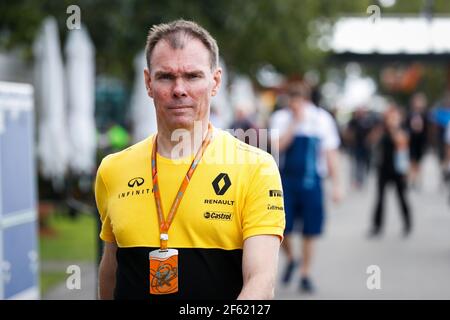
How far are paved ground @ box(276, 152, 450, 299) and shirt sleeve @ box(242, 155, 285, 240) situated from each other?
223 inches

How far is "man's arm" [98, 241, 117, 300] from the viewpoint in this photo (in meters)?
3.52

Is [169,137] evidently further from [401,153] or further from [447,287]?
[401,153]

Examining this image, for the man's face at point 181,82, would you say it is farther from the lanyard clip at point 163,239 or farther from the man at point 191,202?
the lanyard clip at point 163,239

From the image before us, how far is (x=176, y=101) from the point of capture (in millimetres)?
3160

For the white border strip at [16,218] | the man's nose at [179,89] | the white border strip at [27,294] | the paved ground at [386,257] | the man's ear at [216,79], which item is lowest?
the paved ground at [386,257]

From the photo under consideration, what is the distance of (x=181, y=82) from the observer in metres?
3.16

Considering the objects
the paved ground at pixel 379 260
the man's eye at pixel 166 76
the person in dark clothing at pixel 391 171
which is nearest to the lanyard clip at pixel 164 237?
the man's eye at pixel 166 76

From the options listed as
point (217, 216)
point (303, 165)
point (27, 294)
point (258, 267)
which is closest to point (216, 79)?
point (217, 216)

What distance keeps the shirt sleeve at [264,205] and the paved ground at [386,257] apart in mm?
5675

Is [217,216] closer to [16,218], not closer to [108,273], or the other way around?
[108,273]

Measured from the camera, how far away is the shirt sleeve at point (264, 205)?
310cm

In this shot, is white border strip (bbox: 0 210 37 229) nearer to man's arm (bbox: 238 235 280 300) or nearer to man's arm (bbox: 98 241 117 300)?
man's arm (bbox: 98 241 117 300)
